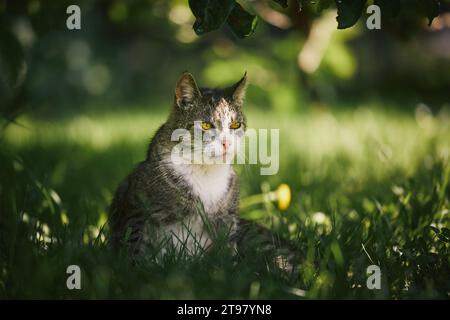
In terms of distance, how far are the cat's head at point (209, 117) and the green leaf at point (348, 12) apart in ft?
1.91

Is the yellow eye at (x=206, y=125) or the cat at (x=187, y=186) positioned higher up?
the yellow eye at (x=206, y=125)

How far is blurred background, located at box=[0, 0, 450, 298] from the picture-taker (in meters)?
1.64

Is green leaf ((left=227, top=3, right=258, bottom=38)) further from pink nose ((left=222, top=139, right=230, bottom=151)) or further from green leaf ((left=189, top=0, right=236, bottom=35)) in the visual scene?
pink nose ((left=222, top=139, right=230, bottom=151))

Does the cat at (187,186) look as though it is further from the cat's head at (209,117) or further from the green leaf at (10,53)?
the green leaf at (10,53)

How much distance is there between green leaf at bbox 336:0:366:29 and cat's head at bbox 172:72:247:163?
584 mm

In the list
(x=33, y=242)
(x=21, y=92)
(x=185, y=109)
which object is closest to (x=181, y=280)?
(x=33, y=242)

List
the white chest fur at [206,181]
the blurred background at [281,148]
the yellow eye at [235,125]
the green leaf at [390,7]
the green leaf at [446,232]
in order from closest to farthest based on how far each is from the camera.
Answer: the green leaf at [390,7] < the blurred background at [281,148] < the green leaf at [446,232] < the white chest fur at [206,181] < the yellow eye at [235,125]

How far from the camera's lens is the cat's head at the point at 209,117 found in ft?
6.52

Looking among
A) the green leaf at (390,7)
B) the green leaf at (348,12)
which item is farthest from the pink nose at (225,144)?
the green leaf at (390,7)

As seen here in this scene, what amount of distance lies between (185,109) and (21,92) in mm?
1041

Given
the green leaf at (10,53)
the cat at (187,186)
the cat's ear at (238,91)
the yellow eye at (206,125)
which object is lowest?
the cat at (187,186)

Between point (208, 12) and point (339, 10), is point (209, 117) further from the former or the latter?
point (339, 10)
